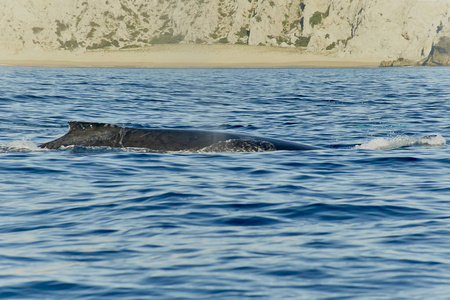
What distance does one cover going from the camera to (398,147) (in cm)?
1641

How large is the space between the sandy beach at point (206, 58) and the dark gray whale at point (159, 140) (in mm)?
108150

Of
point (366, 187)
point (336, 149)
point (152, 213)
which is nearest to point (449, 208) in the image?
point (366, 187)

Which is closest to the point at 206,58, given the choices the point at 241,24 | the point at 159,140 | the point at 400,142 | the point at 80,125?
the point at 241,24

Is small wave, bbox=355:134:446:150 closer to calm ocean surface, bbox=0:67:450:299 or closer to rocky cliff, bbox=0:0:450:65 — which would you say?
calm ocean surface, bbox=0:67:450:299

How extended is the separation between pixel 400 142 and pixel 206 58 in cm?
12553

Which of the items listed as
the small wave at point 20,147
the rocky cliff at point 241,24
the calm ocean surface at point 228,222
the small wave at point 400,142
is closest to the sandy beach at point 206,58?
the rocky cliff at point 241,24

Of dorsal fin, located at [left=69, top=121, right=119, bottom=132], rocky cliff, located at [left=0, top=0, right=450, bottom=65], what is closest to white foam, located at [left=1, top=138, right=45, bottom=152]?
dorsal fin, located at [left=69, top=121, right=119, bottom=132]

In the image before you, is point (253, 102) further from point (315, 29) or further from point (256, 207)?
point (315, 29)

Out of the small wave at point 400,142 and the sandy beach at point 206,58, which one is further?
the sandy beach at point 206,58

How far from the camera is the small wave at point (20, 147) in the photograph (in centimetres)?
1563

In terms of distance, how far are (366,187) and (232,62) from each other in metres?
121

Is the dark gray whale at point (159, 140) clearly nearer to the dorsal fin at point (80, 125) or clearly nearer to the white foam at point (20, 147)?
the dorsal fin at point (80, 125)

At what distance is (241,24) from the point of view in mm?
154625

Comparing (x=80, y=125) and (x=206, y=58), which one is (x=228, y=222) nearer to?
(x=80, y=125)
